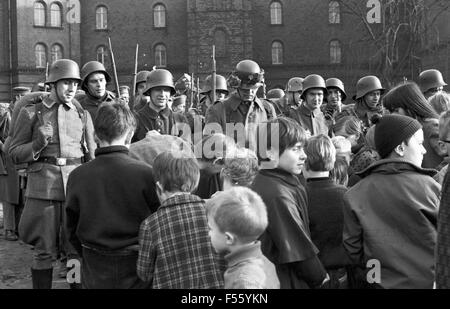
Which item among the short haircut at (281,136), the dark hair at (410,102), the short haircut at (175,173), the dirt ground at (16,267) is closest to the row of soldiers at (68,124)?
the dirt ground at (16,267)

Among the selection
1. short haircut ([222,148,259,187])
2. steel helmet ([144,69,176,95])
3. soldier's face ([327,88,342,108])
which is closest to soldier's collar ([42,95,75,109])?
steel helmet ([144,69,176,95])

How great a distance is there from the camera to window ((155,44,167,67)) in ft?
130

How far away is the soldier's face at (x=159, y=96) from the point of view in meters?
6.88

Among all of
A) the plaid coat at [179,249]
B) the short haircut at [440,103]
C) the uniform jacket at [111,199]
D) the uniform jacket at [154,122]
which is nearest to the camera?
the plaid coat at [179,249]

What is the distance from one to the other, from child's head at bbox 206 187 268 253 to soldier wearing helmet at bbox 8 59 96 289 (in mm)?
2845

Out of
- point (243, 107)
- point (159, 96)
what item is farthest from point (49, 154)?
point (243, 107)

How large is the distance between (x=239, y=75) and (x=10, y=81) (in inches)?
1331

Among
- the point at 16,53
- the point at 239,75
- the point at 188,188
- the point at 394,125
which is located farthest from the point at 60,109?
the point at 16,53

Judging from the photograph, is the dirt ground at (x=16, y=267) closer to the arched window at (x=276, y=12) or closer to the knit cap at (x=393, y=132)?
the knit cap at (x=393, y=132)

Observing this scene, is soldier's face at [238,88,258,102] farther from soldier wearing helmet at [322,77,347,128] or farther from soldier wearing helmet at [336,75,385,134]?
soldier wearing helmet at [322,77,347,128]

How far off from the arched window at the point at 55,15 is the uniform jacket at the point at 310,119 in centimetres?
3417

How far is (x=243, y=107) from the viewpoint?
22.7 ft
